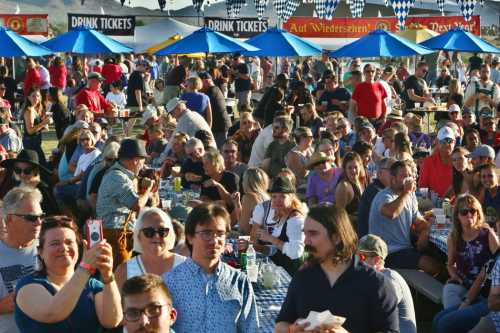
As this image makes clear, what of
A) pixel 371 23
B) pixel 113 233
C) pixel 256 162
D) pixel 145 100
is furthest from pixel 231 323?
pixel 371 23

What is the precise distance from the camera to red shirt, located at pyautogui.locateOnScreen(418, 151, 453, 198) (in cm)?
902

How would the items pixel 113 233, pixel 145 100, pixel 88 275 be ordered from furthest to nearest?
pixel 145 100
pixel 113 233
pixel 88 275

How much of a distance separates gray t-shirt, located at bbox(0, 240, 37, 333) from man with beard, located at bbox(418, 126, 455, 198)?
5382 millimetres

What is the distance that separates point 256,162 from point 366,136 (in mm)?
1407

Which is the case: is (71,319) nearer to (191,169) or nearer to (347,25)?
(191,169)

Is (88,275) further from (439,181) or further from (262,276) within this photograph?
(439,181)

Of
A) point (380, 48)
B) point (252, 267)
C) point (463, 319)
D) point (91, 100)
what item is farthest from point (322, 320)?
point (380, 48)

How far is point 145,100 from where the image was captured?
21.6 meters

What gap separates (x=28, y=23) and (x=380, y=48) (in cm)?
2337

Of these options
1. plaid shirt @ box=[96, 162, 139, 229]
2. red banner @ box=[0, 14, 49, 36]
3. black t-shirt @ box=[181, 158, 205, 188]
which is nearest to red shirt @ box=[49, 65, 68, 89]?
black t-shirt @ box=[181, 158, 205, 188]

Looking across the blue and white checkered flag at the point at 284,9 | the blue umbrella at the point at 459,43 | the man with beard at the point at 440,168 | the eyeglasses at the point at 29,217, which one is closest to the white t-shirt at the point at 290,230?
the eyeglasses at the point at 29,217

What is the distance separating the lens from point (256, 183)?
294 inches

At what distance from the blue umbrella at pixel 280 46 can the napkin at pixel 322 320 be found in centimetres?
1402

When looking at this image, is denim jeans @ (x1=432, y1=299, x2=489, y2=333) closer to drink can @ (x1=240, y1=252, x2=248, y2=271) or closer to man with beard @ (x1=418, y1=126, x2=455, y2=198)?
drink can @ (x1=240, y1=252, x2=248, y2=271)
